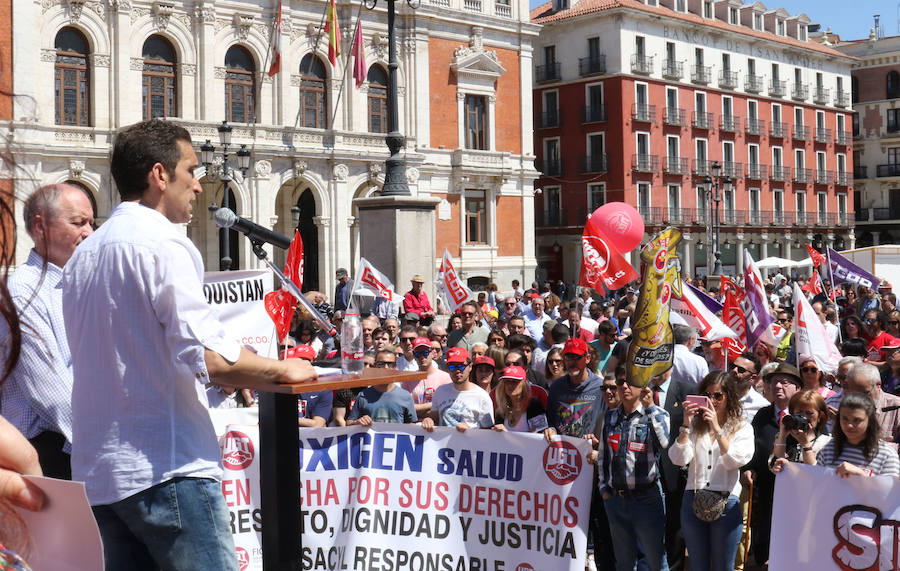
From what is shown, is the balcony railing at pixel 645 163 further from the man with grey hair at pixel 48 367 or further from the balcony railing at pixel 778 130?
the man with grey hair at pixel 48 367

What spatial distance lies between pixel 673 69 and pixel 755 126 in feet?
29.4

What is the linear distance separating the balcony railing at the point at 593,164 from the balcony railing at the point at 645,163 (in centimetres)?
142

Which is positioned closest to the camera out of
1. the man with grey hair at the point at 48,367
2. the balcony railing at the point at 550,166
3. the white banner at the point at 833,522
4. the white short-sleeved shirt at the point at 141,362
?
the white short-sleeved shirt at the point at 141,362

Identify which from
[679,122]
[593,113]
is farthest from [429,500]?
[679,122]

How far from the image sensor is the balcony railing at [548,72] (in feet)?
184

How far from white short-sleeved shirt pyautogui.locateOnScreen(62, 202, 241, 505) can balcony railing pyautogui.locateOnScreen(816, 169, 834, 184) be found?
2714 inches

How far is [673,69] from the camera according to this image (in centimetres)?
5619

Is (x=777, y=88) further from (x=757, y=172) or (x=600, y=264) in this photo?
(x=600, y=264)

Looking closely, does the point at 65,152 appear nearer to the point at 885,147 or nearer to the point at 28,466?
the point at 28,466

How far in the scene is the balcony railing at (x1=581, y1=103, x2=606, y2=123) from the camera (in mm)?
54250

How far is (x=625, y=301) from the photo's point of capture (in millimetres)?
17922

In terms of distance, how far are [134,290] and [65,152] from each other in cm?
3299

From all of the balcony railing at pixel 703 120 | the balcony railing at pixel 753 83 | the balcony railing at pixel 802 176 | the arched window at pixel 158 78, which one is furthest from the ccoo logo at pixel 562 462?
the balcony railing at pixel 802 176

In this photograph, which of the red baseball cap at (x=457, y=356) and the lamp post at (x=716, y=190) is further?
the lamp post at (x=716, y=190)
